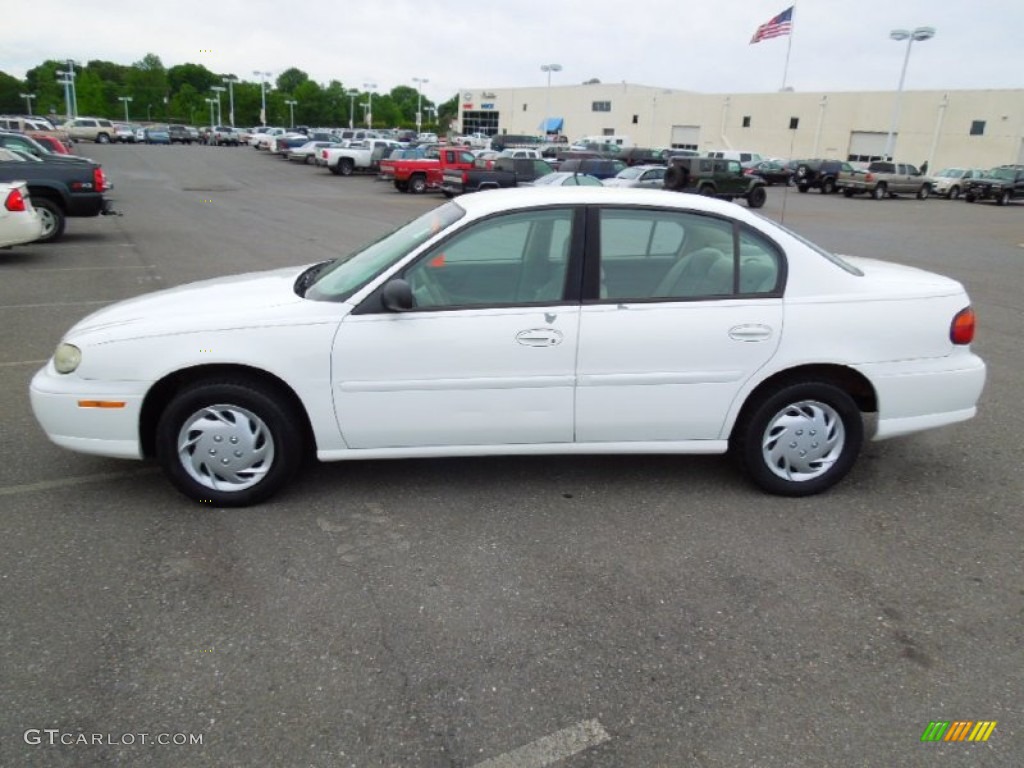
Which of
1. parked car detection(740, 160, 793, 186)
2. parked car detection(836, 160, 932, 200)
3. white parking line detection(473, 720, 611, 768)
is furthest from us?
parked car detection(740, 160, 793, 186)

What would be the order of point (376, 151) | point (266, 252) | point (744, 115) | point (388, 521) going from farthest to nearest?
point (744, 115)
point (376, 151)
point (266, 252)
point (388, 521)

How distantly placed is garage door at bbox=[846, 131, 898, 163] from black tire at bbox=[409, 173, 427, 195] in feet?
135

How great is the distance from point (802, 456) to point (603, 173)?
26496 mm

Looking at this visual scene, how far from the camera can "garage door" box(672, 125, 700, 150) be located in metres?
71.8

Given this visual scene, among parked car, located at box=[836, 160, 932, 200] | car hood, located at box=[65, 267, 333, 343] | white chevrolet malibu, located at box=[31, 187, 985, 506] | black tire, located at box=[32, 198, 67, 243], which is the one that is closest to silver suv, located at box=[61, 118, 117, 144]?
black tire, located at box=[32, 198, 67, 243]

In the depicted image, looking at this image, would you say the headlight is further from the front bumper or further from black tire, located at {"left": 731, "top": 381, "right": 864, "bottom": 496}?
black tire, located at {"left": 731, "top": 381, "right": 864, "bottom": 496}

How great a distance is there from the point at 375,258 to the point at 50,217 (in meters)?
11.8

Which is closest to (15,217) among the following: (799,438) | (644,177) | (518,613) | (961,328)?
(518,613)

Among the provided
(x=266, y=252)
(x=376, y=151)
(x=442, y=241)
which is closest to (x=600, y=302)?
(x=442, y=241)

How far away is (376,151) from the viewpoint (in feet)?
122

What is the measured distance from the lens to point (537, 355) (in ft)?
12.3

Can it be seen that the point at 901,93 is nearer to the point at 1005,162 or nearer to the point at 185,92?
the point at 1005,162

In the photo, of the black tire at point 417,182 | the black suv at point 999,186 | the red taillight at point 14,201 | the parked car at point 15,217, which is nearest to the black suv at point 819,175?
the black suv at point 999,186

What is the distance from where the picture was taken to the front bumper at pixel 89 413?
12.1ft
